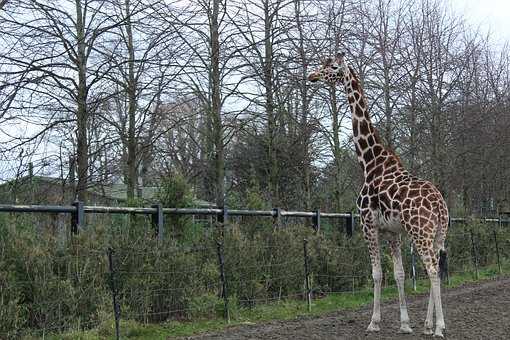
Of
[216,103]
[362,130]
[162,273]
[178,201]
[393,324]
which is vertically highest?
[216,103]

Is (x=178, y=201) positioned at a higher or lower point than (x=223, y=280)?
higher

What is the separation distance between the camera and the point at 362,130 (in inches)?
412

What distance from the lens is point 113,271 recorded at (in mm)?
8812

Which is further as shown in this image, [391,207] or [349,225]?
[349,225]

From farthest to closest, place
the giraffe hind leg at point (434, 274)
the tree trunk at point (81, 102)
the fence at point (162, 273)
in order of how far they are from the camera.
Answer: the tree trunk at point (81, 102), the giraffe hind leg at point (434, 274), the fence at point (162, 273)

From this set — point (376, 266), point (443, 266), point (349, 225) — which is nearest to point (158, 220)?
point (376, 266)

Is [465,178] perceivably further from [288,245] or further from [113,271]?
[113,271]

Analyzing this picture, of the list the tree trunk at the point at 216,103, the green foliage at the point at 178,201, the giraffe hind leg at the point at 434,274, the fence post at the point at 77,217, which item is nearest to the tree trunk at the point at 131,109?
the tree trunk at the point at 216,103

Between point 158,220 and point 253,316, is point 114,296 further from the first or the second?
point 253,316

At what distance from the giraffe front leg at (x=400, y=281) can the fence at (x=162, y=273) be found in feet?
7.58

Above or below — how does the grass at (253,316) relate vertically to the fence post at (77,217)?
below

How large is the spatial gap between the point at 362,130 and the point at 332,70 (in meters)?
1.12

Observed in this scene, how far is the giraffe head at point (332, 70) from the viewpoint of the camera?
10656mm

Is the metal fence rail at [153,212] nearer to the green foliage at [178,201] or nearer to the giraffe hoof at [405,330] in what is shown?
the green foliage at [178,201]
